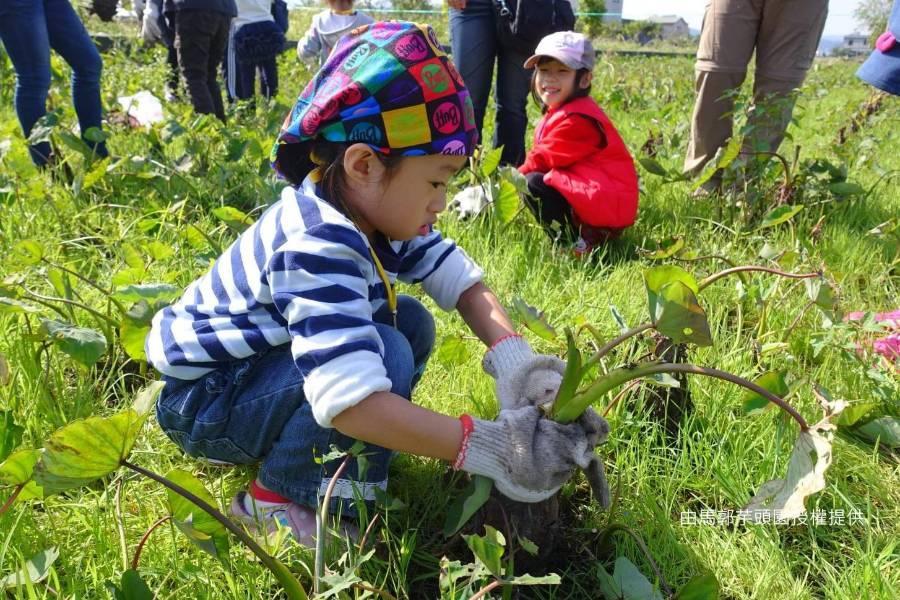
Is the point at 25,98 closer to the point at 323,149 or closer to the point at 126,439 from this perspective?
the point at 323,149

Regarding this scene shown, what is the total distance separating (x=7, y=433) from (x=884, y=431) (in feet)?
4.44

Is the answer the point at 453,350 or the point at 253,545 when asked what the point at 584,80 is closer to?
the point at 453,350

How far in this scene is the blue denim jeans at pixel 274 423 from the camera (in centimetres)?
107

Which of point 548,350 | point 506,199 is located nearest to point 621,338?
point 548,350

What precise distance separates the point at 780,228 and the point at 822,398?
1.52m

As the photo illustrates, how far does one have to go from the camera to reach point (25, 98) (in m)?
2.37

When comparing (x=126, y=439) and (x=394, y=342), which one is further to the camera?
(x=394, y=342)

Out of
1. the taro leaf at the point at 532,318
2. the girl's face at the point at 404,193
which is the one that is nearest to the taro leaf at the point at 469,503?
the taro leaf at the point at 532,318

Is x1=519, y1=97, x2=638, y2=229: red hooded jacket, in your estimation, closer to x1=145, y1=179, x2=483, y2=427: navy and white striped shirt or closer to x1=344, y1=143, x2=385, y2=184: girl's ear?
x1=145, y1=179, x2=483, y2=427: navy and white striped shirt

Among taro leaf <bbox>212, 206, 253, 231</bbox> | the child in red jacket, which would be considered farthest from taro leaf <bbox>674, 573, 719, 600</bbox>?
the child in red jacket

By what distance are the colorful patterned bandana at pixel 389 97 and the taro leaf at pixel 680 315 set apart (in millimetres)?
369

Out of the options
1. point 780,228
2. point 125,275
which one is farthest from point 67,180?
point 780,228

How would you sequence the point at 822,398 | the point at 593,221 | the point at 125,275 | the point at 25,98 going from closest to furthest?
1. the point at 822,398
2. the point at 125,275
3. the point at 593,221
4. the point at 25,98

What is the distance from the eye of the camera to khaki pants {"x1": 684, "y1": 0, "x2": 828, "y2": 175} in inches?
93.0
